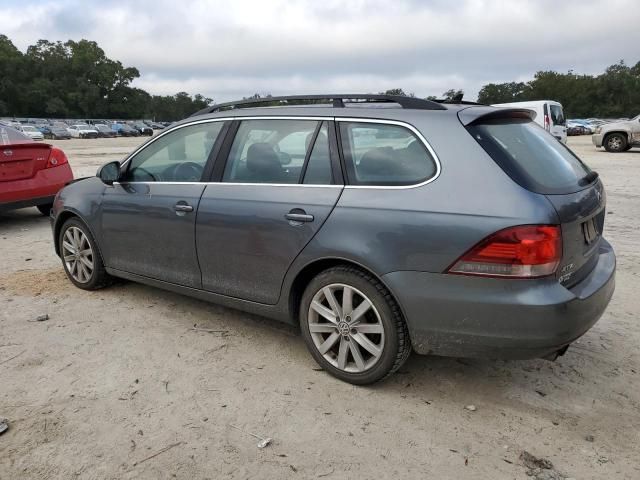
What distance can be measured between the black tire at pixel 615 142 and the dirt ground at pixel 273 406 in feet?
64.5

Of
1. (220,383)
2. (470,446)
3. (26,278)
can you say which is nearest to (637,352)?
(470,446)

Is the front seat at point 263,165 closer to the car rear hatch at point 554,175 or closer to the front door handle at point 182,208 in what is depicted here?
the front door handle at point 182,208

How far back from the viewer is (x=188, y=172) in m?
4.03

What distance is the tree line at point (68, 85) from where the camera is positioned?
4193 inches

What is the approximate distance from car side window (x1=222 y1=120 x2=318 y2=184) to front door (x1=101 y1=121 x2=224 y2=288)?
226 mm

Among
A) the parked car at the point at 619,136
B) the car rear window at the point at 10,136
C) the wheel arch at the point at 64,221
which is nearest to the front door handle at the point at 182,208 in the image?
the wheel arch at the point at 64,221

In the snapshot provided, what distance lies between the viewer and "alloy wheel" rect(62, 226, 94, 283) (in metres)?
4.81

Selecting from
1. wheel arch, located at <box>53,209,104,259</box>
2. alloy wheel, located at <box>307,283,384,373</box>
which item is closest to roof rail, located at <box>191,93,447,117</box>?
alloy wheel, located at <box>307,283,384,373</box>

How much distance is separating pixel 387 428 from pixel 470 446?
422 millimetres

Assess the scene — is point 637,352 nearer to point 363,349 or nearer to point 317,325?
point 363,349

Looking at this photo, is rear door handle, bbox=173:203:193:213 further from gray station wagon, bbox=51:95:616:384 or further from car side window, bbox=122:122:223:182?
car side window, bbox=122:122:223:182

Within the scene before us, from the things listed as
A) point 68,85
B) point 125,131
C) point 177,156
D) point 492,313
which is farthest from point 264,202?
point 68,85

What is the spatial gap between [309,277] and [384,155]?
2.91ft

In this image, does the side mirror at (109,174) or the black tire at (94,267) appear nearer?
the side mirror at (109,174)
